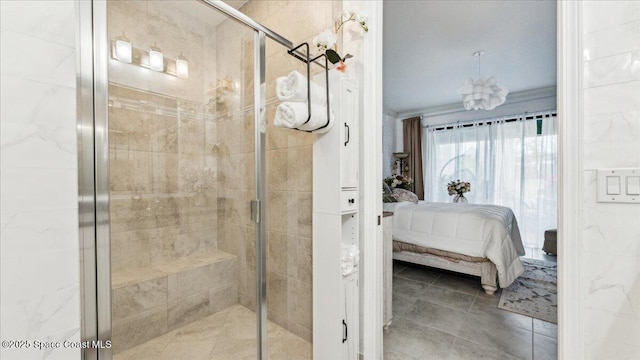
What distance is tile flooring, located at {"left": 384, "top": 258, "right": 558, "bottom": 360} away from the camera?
180cm

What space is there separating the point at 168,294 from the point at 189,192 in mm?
520

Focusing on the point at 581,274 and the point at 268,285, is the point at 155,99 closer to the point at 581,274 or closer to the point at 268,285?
the point at 268,285

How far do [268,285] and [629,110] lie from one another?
192cm

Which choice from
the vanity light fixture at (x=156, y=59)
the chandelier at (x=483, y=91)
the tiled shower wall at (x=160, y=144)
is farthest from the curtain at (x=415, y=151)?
the vanity light fixture at (x=156, y=59)

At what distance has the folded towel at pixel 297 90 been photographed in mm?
1242

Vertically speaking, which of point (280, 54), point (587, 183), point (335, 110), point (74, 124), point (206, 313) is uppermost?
point (280, 54)

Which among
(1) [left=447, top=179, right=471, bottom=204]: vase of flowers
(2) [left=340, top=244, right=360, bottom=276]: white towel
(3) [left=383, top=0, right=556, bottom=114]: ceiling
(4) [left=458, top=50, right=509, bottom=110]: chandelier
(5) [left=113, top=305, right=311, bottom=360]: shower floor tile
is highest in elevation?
(3) [left=383, top=0, right=556, bottom=114]: ceiling

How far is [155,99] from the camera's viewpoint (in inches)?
53.4

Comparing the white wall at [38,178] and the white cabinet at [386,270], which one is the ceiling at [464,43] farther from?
the white wall at [38,178]

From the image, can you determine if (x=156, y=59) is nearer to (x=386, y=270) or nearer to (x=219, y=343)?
(x=219, y=343)

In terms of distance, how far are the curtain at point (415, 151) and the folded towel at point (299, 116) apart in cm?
526

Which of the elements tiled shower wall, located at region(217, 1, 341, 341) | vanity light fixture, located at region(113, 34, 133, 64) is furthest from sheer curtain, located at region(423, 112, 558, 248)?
vanity light fixture, located at region(113, 34, 133, 64)

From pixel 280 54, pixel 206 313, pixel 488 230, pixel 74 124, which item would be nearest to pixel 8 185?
pixel 74 124

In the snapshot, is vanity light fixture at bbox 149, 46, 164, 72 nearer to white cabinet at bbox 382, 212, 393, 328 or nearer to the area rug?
white cabinet at bbox 382, 212, 393, 328
